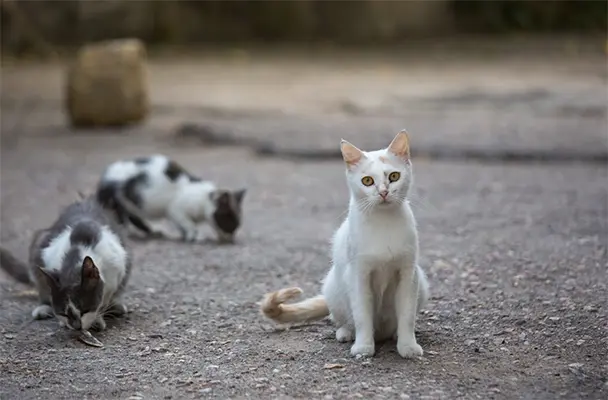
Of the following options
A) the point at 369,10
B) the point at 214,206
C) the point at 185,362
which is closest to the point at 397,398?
the point at 185,362

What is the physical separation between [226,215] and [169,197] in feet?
1.63

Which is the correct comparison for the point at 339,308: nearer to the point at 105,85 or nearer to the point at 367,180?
the point at 367,180

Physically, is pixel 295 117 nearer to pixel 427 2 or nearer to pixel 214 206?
pixel 214 206

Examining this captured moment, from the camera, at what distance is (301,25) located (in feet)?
60.8

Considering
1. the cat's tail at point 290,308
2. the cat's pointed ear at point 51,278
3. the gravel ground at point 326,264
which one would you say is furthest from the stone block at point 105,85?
the cat's tail at point 290,308

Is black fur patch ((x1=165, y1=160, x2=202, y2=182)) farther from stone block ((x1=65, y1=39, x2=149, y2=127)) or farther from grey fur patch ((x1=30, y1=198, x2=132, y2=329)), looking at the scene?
stone block ((x1=65, y1=39, x2=149, y2=127))

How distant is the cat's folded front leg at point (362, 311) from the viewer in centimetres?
439

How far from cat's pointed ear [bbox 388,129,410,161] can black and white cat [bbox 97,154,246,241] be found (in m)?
2.97

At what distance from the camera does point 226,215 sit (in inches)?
284

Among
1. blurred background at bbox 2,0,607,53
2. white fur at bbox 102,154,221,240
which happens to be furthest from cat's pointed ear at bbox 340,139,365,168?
blurred background at bbox 2,0,607,53

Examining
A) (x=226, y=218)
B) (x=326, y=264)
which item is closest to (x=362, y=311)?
(x=326, y=264)

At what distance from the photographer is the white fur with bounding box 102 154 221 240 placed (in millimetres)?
7383

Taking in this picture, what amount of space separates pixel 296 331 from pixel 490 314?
96 cm

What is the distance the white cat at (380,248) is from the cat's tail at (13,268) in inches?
88.6
